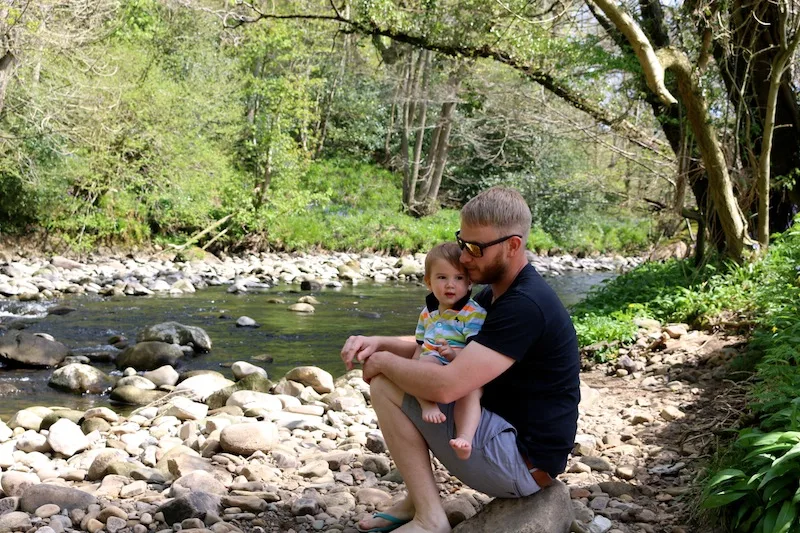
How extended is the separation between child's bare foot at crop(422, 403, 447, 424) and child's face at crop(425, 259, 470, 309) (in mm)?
426

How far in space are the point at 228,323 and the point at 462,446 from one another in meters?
8.83

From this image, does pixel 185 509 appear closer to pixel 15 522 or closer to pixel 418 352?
pixel 15 522

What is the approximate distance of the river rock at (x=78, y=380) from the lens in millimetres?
7344

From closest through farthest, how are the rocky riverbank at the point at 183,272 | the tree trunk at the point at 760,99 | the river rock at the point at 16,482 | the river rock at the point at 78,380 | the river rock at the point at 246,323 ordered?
the river rock at the point at 16,482, the river rock at the point at 78,380, the tree trunk at the point at 760,99, the river rock at the point at 246,323, the rocky riverbank at the point at 183,272

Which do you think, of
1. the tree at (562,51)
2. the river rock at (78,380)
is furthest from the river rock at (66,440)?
the tree at (562,51)

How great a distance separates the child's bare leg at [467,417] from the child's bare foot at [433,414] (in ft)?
0.20

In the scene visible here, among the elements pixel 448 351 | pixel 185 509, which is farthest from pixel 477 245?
pixel 185 509

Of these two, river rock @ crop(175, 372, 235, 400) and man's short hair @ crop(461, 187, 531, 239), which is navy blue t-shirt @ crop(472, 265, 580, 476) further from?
river rock @ crop(175, 372, 235, 400)

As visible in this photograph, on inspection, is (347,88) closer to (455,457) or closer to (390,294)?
(390,294)

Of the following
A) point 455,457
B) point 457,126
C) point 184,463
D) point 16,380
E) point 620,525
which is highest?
point 457,126

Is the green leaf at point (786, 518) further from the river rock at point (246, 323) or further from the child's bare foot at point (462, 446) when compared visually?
the river rock at point (246, 323)

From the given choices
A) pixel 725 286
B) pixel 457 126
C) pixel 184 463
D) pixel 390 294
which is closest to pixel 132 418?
pixel 184 463

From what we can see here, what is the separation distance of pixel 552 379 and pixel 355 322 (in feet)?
28.8

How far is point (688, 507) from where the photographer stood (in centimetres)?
349
